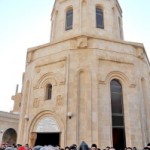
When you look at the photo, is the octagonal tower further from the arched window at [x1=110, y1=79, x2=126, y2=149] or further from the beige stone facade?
the beige stone facade

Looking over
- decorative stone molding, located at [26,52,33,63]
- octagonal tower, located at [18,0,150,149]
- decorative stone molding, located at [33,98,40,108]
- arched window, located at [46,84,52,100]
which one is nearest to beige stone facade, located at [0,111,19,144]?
octagonal tower, located at [18,0,150,149]

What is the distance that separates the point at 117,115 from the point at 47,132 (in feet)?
15.2

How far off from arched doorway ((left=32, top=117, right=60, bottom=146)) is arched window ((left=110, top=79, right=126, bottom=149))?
3.60 m

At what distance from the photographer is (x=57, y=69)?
14.2 m

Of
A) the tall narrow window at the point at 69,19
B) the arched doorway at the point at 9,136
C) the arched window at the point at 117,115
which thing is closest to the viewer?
the arched window at the point at 117,115

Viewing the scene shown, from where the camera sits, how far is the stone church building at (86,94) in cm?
1231

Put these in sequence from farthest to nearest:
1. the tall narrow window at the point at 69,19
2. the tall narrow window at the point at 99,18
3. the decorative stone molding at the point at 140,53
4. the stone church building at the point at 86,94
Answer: the tall narrow window at the point at 69,19 → the tall narrow window at the point at 99,18 → the decorative stone molding at the point at 140,53 → the stone church building at the point at 86,94

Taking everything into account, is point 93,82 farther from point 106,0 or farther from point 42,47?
point 106,0

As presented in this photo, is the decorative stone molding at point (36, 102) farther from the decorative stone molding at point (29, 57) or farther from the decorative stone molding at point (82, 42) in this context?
the decorative stone molding at point (82, 42)

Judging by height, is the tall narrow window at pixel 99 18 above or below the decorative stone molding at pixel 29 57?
above

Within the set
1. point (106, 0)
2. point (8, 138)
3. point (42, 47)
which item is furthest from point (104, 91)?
point (8, 138)

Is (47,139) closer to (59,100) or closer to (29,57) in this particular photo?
(59,100)

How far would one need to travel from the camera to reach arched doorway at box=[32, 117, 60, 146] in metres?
12.8

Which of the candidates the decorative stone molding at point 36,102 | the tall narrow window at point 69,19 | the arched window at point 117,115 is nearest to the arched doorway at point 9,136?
the decorative stone molding at point 36,102
